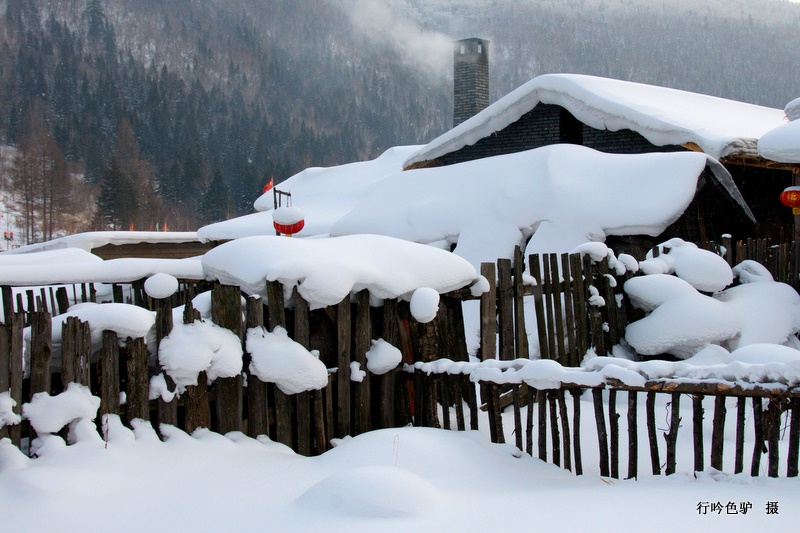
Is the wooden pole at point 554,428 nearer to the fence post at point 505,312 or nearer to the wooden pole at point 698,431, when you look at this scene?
the wooden pole at point 698,431

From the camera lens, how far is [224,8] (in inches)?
5138

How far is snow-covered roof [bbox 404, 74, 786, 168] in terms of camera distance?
12.3 metres

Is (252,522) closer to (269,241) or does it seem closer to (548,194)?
(269,241)

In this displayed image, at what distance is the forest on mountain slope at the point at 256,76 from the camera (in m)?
70.2

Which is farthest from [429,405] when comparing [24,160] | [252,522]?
[24,160]

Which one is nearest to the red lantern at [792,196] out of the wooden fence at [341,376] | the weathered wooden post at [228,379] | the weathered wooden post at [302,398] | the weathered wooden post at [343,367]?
the wooden fence at [341,376]

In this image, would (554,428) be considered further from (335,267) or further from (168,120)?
(168,120)

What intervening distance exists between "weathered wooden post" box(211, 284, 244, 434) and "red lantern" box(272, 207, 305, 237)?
1042cm

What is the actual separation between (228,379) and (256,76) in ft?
379

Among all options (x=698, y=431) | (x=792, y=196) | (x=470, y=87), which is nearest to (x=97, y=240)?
(x=470, y=87)

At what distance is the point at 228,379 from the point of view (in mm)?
4035

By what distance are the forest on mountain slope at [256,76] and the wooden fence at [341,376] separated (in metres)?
60.4

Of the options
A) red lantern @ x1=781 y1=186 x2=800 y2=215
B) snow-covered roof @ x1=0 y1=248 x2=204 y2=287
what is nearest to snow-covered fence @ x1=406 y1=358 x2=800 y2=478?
snow-covered roof @ x1=0 y1=248 x2=204 y2=287

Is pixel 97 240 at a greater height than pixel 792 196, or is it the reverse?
pixel 792 196
